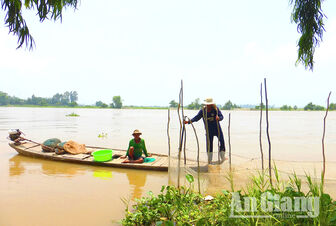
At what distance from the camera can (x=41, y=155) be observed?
642 cm

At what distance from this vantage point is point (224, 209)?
2412 millimetres

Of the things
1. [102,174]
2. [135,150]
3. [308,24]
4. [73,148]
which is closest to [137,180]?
[135,150]

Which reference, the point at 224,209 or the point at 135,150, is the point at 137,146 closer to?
the point at 135,150

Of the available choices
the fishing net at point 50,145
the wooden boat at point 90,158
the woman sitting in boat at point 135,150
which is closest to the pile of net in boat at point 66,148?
the fishing net at point 50,145

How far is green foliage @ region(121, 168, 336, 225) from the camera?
75.8 inches

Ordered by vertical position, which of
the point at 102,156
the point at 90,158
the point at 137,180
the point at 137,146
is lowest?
the point at 137,180

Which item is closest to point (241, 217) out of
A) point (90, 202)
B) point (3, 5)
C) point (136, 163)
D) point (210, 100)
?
point (90, 202)

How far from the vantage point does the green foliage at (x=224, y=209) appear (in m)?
1.92

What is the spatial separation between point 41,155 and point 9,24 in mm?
3889

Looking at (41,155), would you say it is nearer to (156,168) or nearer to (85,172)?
(85,172)

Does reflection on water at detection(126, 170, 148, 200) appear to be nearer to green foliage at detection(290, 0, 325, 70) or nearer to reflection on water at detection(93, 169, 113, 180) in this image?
reflection on water at detection(93, 169, 113, 180)

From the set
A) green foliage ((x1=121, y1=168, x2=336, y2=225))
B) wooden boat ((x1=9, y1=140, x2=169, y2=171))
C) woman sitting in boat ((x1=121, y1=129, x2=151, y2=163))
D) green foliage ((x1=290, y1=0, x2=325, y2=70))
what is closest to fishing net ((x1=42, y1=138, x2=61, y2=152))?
wooden boat ((x1=9, y1=140, x2=169, y2=171))

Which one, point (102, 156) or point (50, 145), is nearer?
point (102, 156)

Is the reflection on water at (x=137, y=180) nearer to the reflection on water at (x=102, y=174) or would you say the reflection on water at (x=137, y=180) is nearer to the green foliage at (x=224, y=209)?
the reflection on water at (x=102, y=174)
